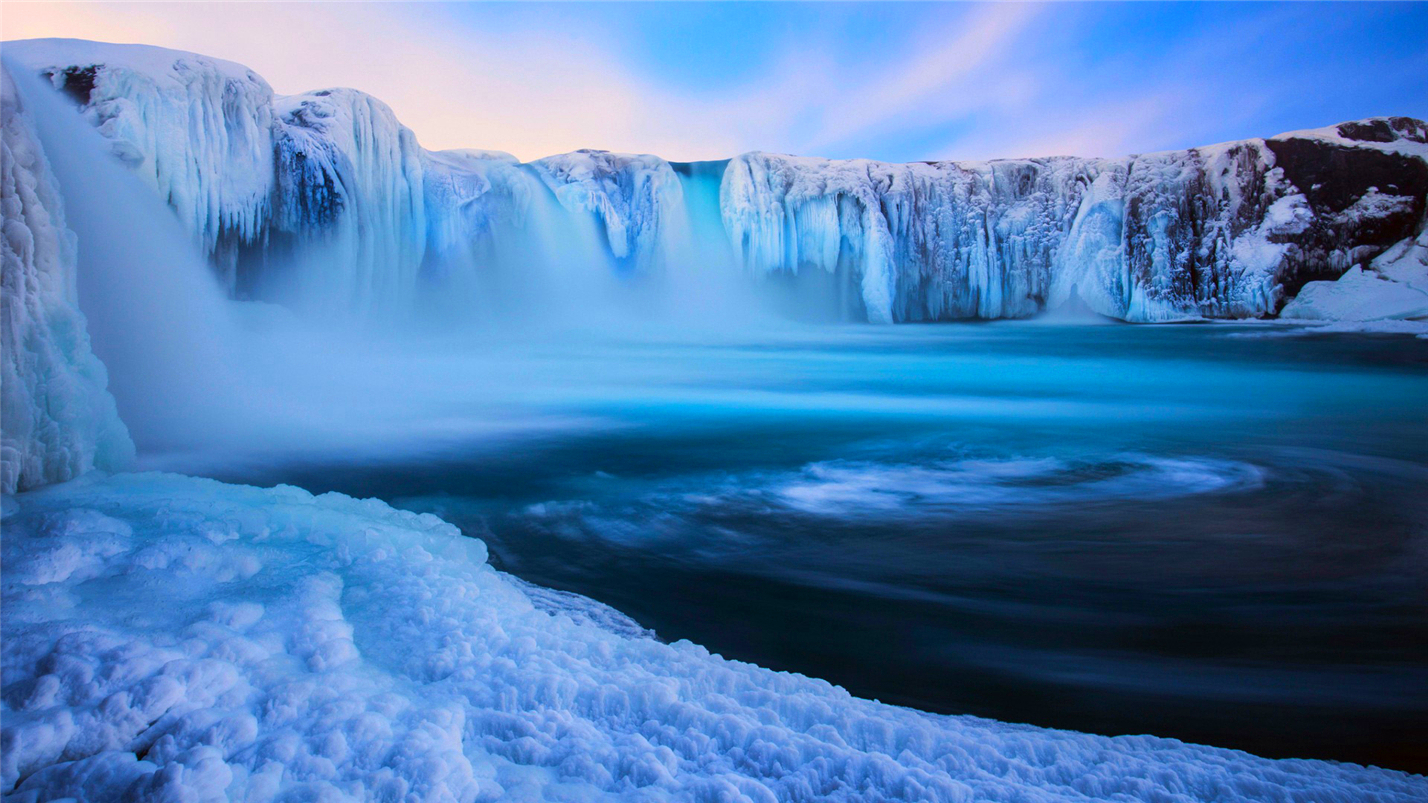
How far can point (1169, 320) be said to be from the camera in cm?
1320

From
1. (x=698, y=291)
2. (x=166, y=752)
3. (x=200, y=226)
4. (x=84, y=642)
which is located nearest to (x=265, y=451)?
(x=84, y=642)

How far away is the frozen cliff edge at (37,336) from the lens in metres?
2.34

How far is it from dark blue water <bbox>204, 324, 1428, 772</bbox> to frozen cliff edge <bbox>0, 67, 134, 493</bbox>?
0.93m

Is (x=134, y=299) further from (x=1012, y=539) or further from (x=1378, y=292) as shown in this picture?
(x=1378, y=292)

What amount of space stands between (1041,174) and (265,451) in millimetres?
14336

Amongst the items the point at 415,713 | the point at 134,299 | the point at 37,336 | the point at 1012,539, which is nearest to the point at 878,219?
the point at 1012,539

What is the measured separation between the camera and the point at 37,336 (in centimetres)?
249

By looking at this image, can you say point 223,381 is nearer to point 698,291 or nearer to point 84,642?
point 84,642

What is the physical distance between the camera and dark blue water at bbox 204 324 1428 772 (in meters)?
1.88

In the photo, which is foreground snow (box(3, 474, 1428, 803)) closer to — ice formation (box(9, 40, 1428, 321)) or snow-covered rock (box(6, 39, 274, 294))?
snow-covered rock (box(6, 39, 274, 294))

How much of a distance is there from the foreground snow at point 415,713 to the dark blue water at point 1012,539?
1.10 ft

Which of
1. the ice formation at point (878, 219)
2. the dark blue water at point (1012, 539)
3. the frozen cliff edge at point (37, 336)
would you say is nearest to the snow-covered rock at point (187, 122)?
the ice formation at point (878, 219)

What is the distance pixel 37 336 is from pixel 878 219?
13143 mm

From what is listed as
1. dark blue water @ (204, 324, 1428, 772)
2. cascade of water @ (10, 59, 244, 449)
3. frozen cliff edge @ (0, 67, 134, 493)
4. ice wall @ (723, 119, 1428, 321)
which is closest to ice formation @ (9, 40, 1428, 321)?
ice wall @ (723, 119, 1428, 321)
